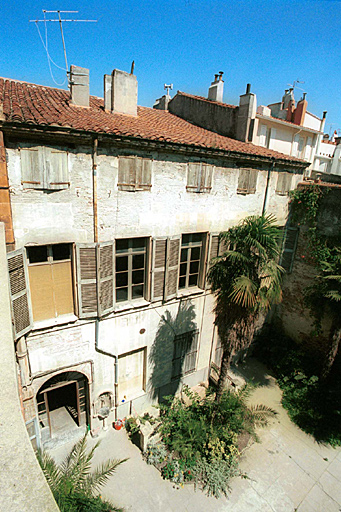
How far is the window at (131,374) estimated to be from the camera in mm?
9126

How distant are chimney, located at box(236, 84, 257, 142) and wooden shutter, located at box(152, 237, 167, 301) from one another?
6263mm

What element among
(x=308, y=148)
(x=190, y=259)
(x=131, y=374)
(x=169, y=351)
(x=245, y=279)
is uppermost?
(x=308, y=148)

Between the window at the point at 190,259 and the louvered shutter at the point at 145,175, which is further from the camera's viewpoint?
the window at the point at 190,259

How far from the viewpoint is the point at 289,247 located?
486 inches

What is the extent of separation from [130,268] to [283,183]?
23.5ft

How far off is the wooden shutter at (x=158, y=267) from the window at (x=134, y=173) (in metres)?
1.65

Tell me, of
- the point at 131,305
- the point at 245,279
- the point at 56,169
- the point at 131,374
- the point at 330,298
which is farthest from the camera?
the point at 330,298

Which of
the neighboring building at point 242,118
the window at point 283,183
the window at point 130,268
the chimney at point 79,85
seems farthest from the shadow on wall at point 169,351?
the neighboring building at point 242,118

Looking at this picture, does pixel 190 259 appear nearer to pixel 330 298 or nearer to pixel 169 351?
pixel 169 351

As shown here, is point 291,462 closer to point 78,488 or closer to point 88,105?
point 78,488

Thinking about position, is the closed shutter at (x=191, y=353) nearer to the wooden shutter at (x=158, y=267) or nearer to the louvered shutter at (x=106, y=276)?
the wooden shutter at (x=158, y=267)

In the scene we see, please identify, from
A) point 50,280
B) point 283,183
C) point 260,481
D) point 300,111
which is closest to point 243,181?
point 283,183

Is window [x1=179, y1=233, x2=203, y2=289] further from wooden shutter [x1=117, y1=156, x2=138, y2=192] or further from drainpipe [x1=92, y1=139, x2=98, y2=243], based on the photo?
drainpipe [x1=92, y1=139, x2=98, y2=243]

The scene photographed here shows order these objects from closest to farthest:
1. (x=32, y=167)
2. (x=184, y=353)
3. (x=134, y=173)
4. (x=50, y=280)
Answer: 1. (x=32, y=167)
2. (x=50, y=280)
3. (x=134, y=173)
4. (x=184, y=353)
